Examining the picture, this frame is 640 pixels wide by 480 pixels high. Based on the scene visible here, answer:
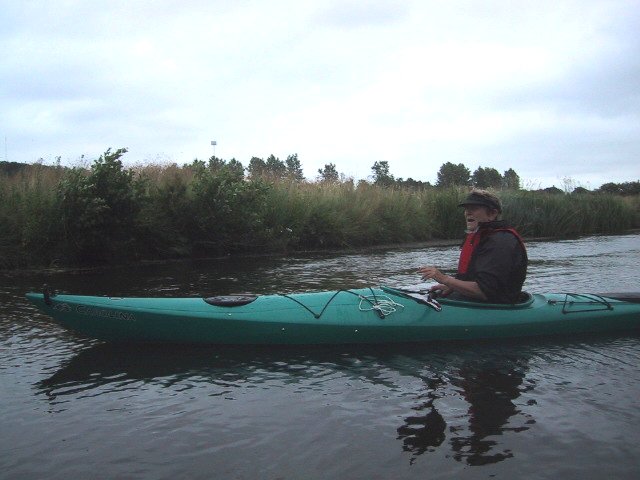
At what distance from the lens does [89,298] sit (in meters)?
4.70

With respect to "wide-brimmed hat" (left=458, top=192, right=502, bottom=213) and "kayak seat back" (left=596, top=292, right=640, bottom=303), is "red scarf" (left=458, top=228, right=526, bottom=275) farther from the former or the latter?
"kayak seat back" (left=596, top=292, right=640, bottom=303)

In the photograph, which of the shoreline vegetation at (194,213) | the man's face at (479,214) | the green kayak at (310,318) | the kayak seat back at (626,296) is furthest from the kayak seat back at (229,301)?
the shoreline vegetation at (194,213)

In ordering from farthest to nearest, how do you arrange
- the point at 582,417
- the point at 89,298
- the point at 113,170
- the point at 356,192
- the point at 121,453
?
the point at 356,192, the point at 113,170, the point at 89,298, the point at 582,417, the point at 121,453

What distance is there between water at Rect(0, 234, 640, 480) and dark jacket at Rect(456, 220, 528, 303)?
55 cm

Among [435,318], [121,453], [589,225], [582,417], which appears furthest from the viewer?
[589,225]

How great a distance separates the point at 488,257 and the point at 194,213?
7557 mm

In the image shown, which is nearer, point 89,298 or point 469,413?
point 469,413

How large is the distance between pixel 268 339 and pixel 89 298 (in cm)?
145

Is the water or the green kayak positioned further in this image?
the green kayak

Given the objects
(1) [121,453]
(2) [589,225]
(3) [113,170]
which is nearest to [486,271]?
(1) [121,453]

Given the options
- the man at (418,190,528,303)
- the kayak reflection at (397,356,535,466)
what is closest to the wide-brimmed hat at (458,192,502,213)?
the man at (418,190,528,303)

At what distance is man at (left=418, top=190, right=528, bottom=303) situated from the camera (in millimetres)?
4895

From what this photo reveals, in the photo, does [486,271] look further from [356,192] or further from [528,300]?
[356,192]

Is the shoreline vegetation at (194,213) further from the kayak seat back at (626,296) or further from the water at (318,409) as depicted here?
the kayak seat back at (626,296)
